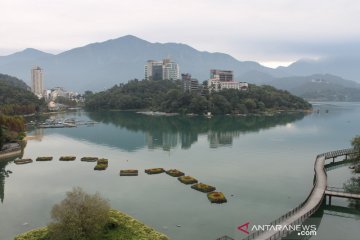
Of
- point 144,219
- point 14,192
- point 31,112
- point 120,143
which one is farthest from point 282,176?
point 31,112

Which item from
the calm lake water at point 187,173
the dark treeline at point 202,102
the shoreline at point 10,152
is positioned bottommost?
the calm lake water at point 187,173

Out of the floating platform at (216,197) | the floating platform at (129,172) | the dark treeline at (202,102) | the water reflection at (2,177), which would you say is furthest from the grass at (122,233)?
the dark treeline at (202,102)

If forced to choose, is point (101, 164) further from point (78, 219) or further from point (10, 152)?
point (78, 219)

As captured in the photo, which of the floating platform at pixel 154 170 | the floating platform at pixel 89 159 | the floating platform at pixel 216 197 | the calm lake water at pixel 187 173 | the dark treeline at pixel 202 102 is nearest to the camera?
the calm lake water at pixel 187 173

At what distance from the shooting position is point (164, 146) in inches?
3351

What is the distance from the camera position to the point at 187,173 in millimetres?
57344

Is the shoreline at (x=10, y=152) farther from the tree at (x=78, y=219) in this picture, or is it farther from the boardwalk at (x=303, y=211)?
the boardwalk at (x=303, y=211)

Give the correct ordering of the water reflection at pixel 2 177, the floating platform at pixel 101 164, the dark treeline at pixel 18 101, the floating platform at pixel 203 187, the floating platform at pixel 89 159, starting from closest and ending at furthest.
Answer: the water reflection at pixel 2 177, the floating platform at pixel 203 187, the floating platform at pixel 101 164, the floating platform at pixel 89 159, the dark treeline at pixel 18 101

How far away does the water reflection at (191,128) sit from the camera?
91000 millimetres

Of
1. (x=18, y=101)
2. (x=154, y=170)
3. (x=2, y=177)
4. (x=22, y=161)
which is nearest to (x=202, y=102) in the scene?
(x=18, y=101)

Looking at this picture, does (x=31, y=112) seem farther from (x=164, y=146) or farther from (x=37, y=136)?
(x=164, y=146)

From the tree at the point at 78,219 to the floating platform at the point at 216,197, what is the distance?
675 inches

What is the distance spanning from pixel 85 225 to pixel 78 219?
0.74 m

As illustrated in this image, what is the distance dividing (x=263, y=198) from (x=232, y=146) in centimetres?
3972
